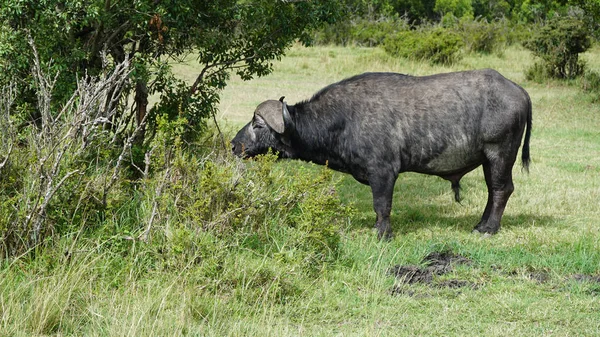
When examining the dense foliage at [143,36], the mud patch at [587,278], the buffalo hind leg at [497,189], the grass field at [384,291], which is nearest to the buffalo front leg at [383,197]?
the grass field at [384,291]

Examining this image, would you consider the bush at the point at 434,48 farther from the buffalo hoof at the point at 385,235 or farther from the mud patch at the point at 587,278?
the mud patch at the point at 587,278

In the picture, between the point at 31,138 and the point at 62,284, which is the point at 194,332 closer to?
the point at 62,284

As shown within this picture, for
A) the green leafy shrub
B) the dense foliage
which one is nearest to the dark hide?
the dense foliage

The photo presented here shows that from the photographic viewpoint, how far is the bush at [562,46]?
62.3ft

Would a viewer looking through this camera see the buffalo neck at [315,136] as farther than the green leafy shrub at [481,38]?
No

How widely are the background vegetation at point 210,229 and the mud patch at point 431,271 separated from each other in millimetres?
38

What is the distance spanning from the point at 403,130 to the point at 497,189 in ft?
3.74

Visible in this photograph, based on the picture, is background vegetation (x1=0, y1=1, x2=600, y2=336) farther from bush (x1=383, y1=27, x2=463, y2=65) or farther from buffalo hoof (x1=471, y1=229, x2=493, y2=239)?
bush (x1=383, y1=27, x2=463, y2=65)

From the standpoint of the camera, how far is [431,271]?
644 cm

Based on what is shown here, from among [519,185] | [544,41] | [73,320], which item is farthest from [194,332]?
[544,41]

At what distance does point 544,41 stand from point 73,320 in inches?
663

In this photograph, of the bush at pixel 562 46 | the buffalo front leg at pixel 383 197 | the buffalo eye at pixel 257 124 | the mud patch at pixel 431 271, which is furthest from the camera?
the bush at pixel 562 46

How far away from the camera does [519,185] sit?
10.0 metres

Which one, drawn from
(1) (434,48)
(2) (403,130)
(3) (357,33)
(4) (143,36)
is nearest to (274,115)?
(2) (403,130)
